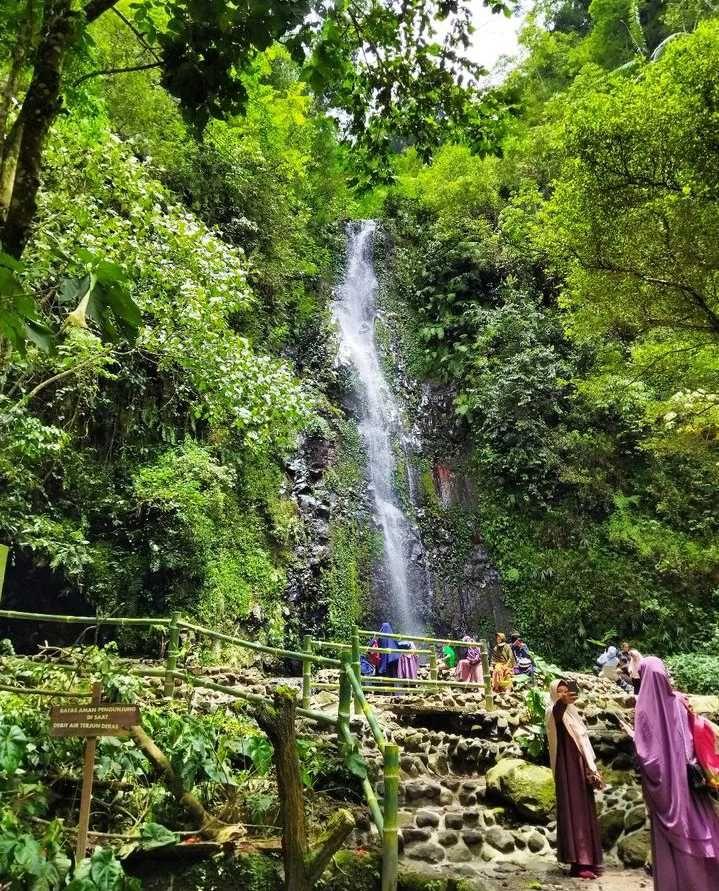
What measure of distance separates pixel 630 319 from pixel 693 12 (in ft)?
47.8

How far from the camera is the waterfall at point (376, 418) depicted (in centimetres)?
1382

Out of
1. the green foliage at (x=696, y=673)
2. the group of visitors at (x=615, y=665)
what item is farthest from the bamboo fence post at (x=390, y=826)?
the green foliage at (x=696, y=673)

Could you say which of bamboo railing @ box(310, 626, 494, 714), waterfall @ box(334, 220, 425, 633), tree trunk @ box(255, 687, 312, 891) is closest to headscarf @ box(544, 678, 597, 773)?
bamboo railing @ box(310, 626, 494, 714)

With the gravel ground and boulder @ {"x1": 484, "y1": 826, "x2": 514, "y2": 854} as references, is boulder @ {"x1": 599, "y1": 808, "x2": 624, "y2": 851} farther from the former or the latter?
boulder @ {"x1": 484, "y1": 826, "x2": 514, "y2": 854}

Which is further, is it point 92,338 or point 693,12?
point 693,12

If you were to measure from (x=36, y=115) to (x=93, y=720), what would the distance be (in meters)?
2.65

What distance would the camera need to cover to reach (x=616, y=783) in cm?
543

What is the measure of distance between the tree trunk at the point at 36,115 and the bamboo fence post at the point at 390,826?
311cm

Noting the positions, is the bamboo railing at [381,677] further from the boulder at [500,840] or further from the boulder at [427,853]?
the boulder at [500,840]

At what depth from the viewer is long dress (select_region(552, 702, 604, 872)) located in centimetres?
400

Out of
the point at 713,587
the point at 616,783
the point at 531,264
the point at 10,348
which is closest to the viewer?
the point at 10,348

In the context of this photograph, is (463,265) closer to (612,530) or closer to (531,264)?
(531,264)

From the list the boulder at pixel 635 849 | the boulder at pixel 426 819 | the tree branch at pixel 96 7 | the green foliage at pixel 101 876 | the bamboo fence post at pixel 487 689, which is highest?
the tree branch at pixel 96 7

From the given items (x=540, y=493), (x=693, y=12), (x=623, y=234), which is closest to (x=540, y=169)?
(x=693, y=12)
